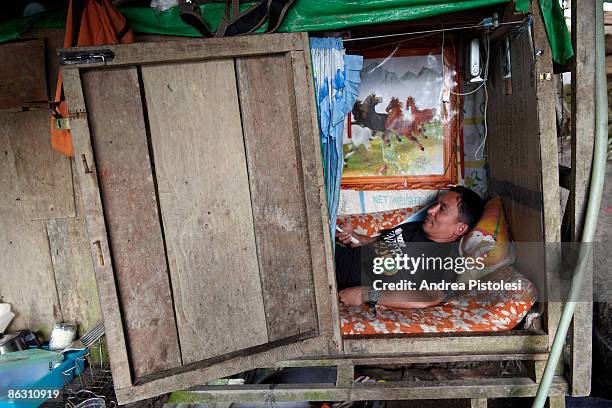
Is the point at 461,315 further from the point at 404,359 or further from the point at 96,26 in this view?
the point at 96,26

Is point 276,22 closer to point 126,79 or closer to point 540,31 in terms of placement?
point 126,79

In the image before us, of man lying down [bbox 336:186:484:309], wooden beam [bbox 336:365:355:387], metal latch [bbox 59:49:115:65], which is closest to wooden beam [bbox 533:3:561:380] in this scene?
man lying down [bbox 336:186:484:309]

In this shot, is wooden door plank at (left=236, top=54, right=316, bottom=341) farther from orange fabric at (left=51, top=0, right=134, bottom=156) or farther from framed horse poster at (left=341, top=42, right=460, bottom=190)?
framed horse poster at (left=341, top=42, right=460, bottom=190)

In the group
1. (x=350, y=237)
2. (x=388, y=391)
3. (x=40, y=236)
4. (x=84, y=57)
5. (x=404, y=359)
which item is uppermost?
(x=84, y=57)

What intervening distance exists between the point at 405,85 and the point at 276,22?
176 centimetres

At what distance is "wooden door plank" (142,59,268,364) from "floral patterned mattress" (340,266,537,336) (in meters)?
0.73

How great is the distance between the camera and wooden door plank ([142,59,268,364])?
207 cm

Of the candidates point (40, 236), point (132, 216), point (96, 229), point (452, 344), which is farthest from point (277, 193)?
point (40, 236)

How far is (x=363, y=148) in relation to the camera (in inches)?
152

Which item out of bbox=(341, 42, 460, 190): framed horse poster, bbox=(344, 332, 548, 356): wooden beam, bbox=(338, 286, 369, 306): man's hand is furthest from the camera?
bbox=(341, 42, 460, 190): framed horse poster

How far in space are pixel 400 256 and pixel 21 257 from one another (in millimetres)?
2909

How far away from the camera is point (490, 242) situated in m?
3.06

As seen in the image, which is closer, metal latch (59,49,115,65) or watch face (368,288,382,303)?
metal latch (59,49,115,65)

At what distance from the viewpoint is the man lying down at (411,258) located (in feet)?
10.2
